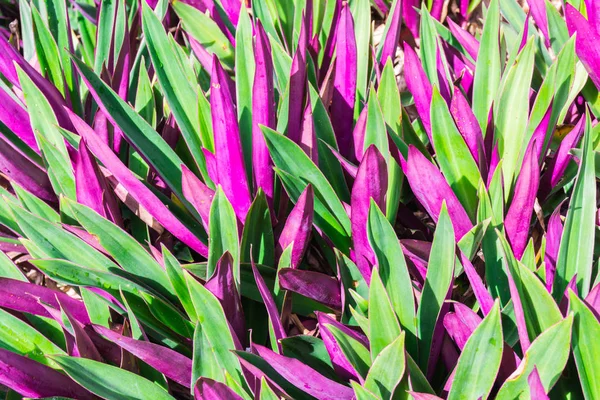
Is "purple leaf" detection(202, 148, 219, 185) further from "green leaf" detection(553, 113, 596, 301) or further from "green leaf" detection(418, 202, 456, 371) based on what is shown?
"green leaf" detection(553, 113, 596, 301)

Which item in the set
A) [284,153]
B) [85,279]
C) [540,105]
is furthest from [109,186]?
[540,105]

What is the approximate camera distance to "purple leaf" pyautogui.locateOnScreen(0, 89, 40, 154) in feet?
3.90

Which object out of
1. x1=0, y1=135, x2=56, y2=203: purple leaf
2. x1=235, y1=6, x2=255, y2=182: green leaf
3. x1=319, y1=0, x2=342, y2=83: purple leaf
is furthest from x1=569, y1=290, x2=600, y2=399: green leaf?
x1=0, y1=135, x2=56, y2=203: purple leaf

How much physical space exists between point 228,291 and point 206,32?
0.76 meters

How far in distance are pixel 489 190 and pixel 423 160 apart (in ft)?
0.35

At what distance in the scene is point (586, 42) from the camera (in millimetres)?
1128

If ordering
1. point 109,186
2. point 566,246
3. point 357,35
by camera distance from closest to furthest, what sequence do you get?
1. point 566,246
2. point 109,186
3. point 357,35

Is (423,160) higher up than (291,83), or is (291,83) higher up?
(291,83)

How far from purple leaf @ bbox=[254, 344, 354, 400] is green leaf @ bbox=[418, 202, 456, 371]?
12 cm

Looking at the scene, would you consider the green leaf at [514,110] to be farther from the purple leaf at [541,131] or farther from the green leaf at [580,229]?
the green leaf at [580,229]

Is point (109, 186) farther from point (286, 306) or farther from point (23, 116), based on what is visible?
point (286, 306)

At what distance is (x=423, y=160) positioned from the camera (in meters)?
0.93

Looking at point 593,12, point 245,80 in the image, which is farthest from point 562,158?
point 245,80

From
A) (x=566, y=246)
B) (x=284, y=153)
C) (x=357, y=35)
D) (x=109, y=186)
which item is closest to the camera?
(x=566, y=246)
